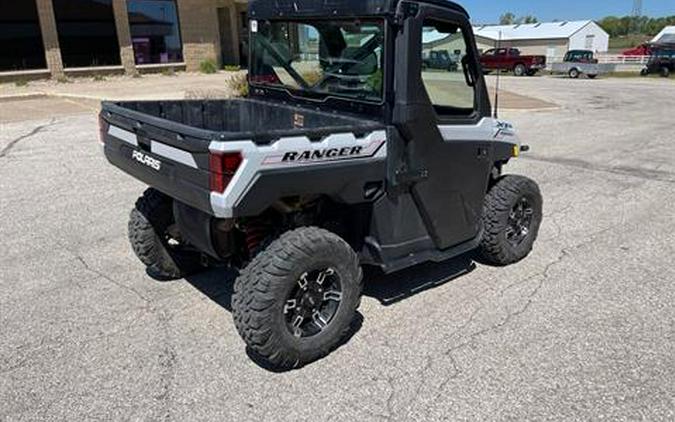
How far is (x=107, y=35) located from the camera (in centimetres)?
2444

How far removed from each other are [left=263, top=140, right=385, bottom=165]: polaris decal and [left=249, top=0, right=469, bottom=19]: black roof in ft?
2.70

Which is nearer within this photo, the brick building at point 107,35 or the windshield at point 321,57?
the windshield at point 321,57

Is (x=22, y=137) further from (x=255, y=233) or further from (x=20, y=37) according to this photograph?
(x=20, y=37)

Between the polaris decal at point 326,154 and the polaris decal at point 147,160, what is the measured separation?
806 millimetres

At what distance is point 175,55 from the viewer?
2683cm

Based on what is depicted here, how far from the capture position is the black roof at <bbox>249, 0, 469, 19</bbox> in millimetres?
3432

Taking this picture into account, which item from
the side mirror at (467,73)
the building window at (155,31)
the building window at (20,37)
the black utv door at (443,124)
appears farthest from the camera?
the building window at (155,31)

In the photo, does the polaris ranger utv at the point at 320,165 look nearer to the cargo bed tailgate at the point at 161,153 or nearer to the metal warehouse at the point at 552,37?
the cargo bed tailgate at the point at 161,153

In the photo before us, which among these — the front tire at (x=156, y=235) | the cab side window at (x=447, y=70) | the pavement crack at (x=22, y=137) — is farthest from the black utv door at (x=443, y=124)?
the pavement crack at (x=22, y=137)

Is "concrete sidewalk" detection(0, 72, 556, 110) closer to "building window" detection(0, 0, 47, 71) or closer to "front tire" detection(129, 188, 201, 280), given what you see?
"building window" detection(0, 0, 47, 71)

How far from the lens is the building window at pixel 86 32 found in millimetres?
23281

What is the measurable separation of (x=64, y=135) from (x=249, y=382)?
987 cm

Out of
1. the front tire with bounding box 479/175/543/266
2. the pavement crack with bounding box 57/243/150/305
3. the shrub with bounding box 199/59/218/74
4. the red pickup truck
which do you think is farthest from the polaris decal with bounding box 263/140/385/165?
the red pickup truck

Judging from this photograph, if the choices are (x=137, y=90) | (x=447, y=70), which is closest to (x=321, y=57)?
(x=447, y=70)
